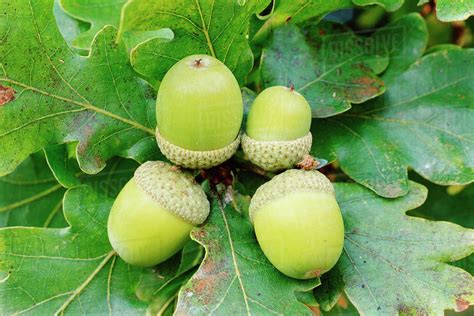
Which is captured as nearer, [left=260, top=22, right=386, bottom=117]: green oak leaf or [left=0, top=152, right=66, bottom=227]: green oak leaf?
[left=260, top=22, right=386, bottom=117]: green oak leaf

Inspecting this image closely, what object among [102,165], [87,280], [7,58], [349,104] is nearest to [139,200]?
[102,165]

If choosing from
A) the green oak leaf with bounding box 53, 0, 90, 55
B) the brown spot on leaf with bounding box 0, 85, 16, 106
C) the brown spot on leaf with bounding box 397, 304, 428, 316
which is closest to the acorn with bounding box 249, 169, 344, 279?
the brown spot on leaf with bounding box 397, 304, 428, 316

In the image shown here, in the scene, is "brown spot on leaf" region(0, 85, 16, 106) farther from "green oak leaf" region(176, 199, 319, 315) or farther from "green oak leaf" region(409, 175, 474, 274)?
"green oak leaf" region(409, 175, 474, 274)

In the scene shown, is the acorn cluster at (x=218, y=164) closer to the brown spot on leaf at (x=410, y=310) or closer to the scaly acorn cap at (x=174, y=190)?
the scaly acorn cap at (x=174, y=190)

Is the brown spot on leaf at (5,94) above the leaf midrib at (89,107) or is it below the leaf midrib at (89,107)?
above

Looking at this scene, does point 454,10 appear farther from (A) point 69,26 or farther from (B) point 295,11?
(A) point 69,26

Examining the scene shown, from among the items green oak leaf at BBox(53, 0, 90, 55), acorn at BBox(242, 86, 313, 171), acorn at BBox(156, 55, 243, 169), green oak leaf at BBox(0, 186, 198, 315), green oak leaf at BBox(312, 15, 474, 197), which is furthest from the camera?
green oak leaf at BBox(53, 0, 90, 55)

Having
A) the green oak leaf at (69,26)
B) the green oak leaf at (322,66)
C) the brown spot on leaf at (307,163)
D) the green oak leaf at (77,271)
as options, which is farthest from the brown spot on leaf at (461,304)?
the green oak leaf at (69,26)
